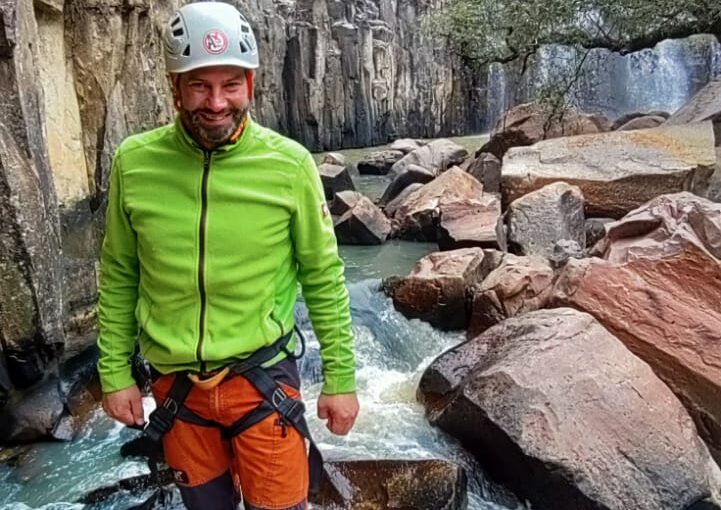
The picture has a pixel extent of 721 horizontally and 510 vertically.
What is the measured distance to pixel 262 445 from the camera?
6.28 ft

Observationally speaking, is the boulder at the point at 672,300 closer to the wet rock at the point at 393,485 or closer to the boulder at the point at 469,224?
the wet rock at the point at 393,485

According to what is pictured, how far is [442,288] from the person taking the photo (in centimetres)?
655

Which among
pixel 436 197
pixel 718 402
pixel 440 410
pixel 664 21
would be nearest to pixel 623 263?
pixel 718 402

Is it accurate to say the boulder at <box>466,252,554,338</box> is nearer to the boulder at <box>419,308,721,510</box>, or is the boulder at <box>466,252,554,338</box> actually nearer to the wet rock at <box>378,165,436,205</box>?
the boulder at <box>419,308,721,510</box>

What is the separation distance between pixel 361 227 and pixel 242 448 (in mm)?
7873

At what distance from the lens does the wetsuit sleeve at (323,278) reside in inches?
74.7

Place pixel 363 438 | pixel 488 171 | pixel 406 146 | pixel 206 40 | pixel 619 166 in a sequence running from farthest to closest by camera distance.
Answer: pixel 406 146 < pixel 488 171 < pixel 619 166 < pixel 363 438 < pixel 206 40

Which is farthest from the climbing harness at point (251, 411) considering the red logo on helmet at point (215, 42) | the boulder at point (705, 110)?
the boulder at point (705, 110)

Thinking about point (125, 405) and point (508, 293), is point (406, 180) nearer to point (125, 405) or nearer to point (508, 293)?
point (508, 293)

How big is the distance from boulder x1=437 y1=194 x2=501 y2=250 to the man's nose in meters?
6.52

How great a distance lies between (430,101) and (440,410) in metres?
22.6

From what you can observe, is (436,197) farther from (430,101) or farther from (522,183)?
(430,101)

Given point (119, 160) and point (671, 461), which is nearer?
point (119, 160)

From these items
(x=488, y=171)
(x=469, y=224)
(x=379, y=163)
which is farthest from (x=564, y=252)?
(x=379, y=163)
